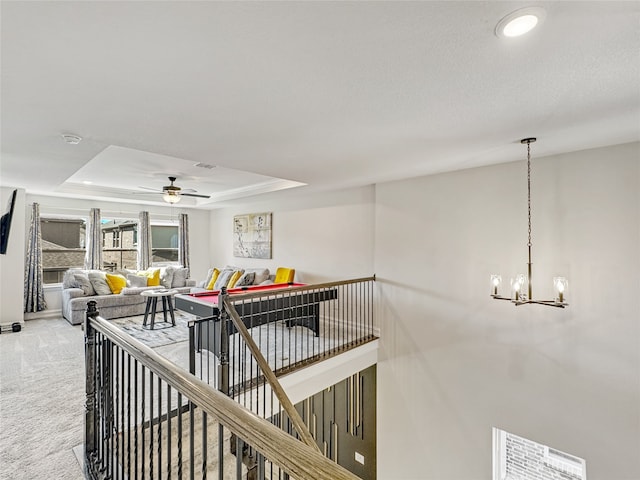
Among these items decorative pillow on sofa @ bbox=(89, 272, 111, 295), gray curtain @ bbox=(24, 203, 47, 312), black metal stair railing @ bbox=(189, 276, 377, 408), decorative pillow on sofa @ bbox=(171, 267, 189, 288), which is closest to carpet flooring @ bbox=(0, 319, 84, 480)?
black metal stair railing @ bbox=(189, 276, 377, 408)

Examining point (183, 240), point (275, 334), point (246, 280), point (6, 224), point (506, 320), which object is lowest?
point (275, 334)

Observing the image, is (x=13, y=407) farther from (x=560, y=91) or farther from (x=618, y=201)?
(x=618, y=201)

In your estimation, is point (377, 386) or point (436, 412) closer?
point (436, 412)

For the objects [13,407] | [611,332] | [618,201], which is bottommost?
[13,407]

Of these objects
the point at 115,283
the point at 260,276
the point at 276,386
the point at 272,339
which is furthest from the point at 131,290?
the point at 276,386

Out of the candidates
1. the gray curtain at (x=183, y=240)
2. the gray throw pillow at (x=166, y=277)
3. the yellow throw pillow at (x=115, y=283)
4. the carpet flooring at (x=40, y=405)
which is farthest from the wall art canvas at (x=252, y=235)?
the carpet flooring at (x=40, y=405)

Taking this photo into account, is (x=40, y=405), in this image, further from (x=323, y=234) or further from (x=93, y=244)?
(x=93, y=244)

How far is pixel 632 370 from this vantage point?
3.09 metres

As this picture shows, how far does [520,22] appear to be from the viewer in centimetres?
141

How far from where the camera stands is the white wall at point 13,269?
17.6 ft

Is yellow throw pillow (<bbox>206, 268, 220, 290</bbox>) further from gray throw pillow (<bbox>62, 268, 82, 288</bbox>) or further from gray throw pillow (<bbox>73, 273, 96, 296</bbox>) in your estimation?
gray throw pillow (<bbox>62, 268, 82, 288</bbox>)

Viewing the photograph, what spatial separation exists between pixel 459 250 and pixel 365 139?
2.23 meters

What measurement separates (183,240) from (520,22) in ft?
27.8

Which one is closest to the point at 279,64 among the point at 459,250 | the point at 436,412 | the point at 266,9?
the point at 266,9
